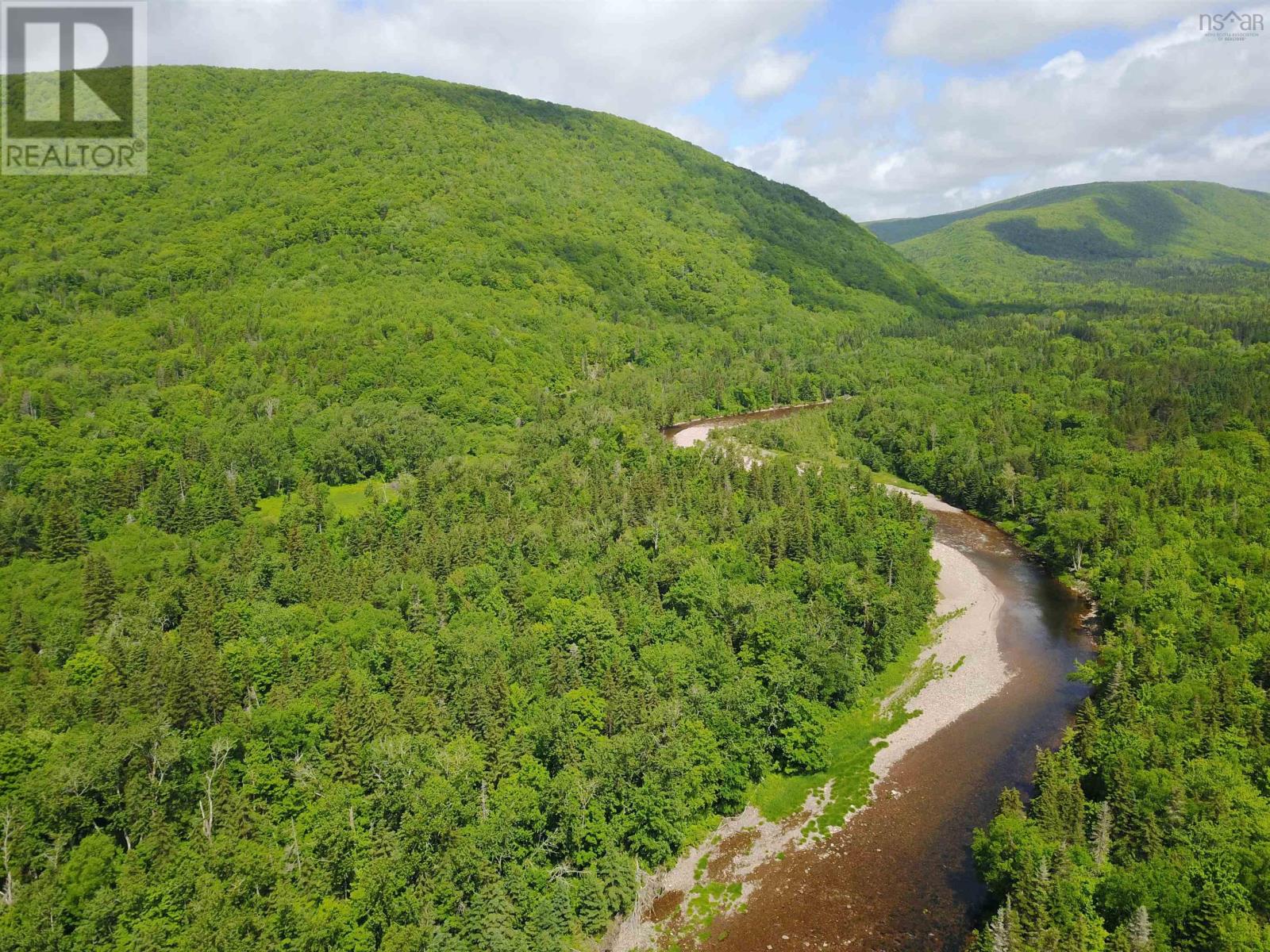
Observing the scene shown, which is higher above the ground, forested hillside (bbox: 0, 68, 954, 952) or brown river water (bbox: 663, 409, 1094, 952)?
forested hillside (bbox: 0, 68, 954, 952)

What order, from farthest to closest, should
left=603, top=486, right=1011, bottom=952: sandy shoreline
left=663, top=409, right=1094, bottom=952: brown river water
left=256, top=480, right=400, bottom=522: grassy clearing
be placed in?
left=256, top=480, right=400, bottom=522: grassy clearing < left=603, top=486, right=1011, bottom=952: sandy shoreline < left=663, top=409, right=1094, bottom=952: brown river water

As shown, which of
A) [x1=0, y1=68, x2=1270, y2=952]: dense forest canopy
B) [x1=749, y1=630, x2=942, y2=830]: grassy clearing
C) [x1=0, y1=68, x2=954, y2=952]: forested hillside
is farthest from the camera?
[x1=749, y1=630, x2=942, y2=830]: grassy clearing

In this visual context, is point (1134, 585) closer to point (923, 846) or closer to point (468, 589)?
point (923, 846)

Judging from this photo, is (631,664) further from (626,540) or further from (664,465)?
(664,465)

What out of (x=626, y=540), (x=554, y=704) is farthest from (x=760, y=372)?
(x=554, y=704)

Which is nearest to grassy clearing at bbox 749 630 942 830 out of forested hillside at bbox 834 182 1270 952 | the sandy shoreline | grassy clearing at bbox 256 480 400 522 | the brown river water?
the sandy shoreline

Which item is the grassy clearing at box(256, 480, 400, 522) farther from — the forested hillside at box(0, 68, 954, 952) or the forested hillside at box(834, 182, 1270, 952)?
the forested hillside at box(834, 182, 1270, 952)

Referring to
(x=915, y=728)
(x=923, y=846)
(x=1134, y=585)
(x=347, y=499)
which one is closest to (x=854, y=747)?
(x=915, y=728)
